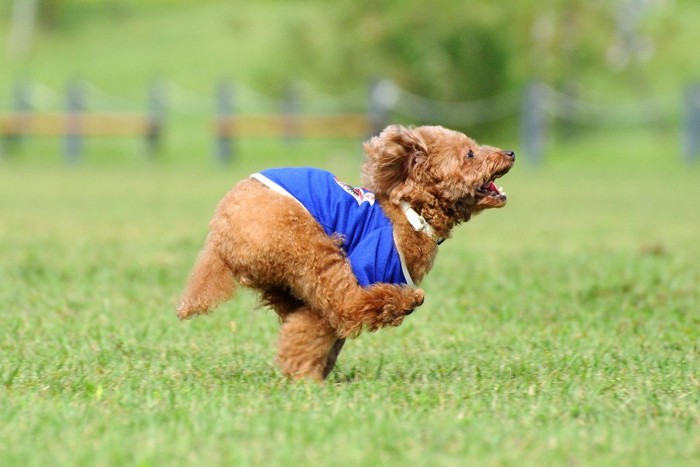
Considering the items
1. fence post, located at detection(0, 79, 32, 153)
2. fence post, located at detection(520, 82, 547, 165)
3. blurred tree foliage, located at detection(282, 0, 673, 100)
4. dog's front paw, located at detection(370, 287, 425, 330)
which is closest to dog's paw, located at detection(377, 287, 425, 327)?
dog's front paw, located at detection(370, 287, 425, 330)

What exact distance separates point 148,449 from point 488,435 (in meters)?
1.02

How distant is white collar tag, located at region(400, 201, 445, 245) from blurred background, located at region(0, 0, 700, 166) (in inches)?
758

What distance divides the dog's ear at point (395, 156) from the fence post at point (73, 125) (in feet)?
69.4

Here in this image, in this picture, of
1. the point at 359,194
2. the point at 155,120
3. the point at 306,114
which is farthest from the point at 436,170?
the point at 306,114

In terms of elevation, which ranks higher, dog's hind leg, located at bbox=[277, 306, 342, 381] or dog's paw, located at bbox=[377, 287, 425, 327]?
dog's paw, located at bbox=[377, 287, 425, 327]

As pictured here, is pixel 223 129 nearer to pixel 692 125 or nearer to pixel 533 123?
pixel 533 123

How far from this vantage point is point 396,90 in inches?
1024

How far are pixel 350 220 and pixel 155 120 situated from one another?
21.4 metres

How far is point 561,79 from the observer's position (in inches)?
1169

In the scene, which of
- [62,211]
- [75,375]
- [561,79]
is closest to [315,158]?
[561,79]

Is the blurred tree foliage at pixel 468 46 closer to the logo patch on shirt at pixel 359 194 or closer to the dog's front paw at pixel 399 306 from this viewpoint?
the logo patch on shirt at pixel 359 194

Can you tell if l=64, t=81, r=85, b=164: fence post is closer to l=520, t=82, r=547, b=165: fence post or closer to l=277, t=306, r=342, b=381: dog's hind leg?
l=520, t=82, r=547, b=165: fence post

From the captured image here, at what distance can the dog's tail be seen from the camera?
4523 mm

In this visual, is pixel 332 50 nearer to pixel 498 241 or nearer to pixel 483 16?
pixel 483 16
